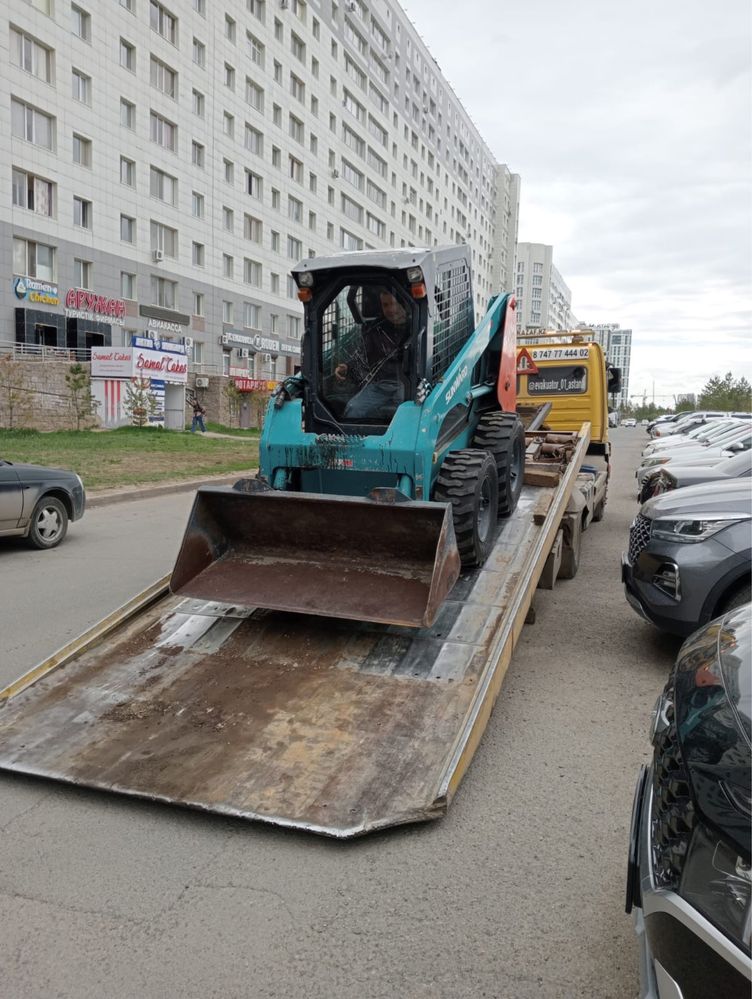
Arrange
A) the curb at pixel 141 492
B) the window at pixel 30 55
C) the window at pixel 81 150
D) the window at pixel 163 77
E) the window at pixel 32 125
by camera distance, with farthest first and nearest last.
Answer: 1. the window at pixel 163 77
2. the window at pixel 81 150
3. the window at pixel 32 125
4. the window at pixel 30 55
5. the curb at pixel 141 492

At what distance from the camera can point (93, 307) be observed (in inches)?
1388

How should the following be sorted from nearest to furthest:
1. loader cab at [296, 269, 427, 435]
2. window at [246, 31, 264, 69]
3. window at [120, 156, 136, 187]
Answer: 1. loader cab at [296, 269, 427, 435]
2. window at [120, 156, 136, 187]
3. window at [246, 31, 264, 69]

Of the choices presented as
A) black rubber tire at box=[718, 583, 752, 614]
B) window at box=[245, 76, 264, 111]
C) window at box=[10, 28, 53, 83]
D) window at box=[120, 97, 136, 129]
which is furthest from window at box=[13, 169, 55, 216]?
black rubber tire at box=[718, 583, 752, 614]

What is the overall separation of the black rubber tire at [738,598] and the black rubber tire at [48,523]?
7653 millimetres

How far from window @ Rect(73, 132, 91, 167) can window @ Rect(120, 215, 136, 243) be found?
9.71ft

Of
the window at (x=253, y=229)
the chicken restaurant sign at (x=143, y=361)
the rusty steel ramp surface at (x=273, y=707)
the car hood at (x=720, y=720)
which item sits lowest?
the rusty steel ramp surface at (x=273, y=707)

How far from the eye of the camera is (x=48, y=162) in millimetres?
32406

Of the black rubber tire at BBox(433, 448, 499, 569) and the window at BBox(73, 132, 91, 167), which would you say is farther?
the window at BBox(73, 132, 91, 167)

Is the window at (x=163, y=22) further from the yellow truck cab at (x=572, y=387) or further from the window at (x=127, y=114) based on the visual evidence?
the yellow truck cab at (x=572, y=387)

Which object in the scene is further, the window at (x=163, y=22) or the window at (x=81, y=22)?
the window at (x=163, y=22)

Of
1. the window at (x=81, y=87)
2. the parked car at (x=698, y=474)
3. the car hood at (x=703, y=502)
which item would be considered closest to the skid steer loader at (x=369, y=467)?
the car hood at (x=703, y=502)

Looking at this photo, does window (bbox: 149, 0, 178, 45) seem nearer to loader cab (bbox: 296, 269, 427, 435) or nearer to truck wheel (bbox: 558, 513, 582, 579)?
loader cab (bbox: 296, 269, 427, 435)

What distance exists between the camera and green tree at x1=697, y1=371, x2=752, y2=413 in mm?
61469

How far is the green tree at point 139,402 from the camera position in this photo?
103ft
